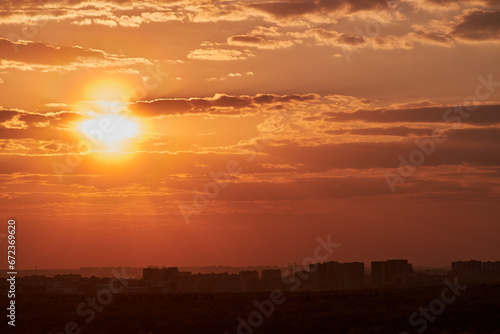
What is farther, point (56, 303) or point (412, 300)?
point (56, 303)

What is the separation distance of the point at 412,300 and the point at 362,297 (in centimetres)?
551

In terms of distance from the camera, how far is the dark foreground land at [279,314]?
58938 mm

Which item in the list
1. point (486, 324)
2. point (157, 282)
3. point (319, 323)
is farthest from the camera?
point (157, 282)

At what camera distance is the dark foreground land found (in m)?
58.9

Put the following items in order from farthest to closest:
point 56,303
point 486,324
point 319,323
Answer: point 56,303 < point 319,323 < point 486,324

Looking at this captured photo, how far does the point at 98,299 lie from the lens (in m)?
79.4

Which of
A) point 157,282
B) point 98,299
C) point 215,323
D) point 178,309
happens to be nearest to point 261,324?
point 215,323

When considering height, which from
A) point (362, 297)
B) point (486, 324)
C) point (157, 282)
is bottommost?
point (486, 324)

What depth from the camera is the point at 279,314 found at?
209 ft

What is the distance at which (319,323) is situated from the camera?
60844mm

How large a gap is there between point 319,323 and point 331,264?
135 m

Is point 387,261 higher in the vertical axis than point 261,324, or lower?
higher

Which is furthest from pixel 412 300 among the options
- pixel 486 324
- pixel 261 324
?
pixel 261 324

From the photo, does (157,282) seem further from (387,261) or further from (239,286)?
(387,261)
